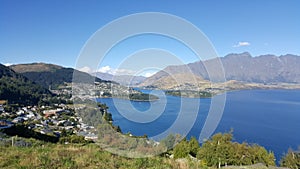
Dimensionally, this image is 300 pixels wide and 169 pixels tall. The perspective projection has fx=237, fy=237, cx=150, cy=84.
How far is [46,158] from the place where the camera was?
4.68 meters

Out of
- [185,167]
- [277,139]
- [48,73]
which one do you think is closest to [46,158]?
[185,167]

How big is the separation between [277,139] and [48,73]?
103904 mm

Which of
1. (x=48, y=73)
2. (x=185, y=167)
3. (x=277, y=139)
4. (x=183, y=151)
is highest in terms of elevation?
(x=48, y=73)

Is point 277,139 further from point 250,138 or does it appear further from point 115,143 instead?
point 115,143

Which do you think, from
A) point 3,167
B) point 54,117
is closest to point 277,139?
point 54,117

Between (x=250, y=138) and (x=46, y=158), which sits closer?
(x=46, y=158)

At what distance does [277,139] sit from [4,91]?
59437mm

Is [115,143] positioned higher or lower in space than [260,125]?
higher

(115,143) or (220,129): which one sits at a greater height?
(115,143)

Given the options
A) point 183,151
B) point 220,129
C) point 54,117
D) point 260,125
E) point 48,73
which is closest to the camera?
point 183,151

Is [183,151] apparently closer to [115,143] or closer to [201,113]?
[115,143]

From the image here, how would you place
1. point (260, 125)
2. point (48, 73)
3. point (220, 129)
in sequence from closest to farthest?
1. point (220, 129)
2. point (260, 125)
3. point (48, 73)

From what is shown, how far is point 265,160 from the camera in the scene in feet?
65.6

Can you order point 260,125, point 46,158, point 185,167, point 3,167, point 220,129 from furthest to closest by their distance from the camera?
point 260,125 < point 220,129 < point 185,167 < point 46,158 < point 3,167
